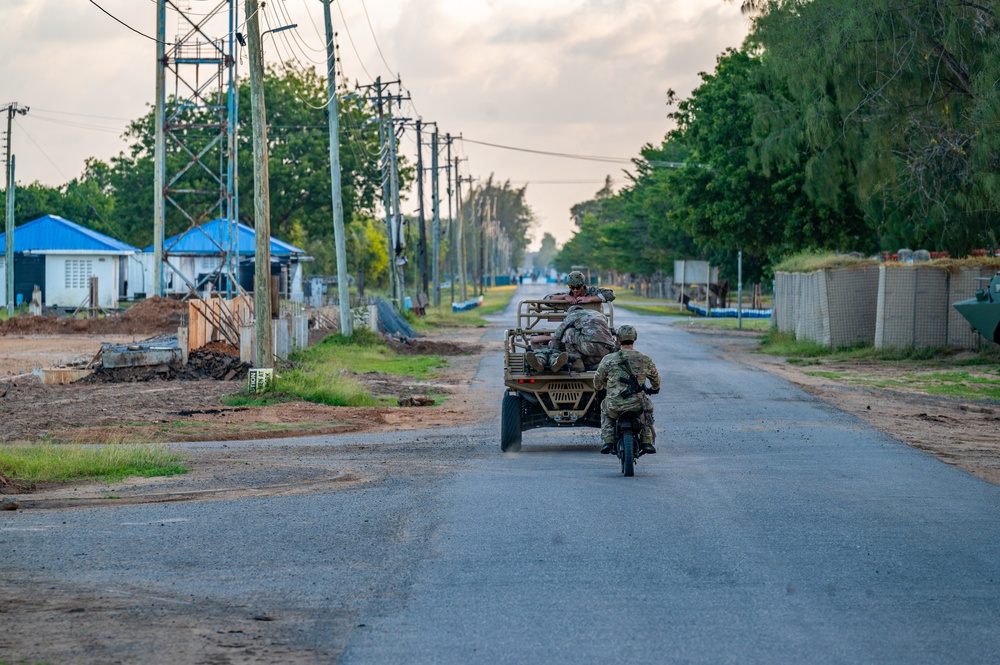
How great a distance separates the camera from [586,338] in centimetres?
1430

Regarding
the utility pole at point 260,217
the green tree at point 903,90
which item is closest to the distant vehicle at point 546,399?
the utility pole at point 260,217

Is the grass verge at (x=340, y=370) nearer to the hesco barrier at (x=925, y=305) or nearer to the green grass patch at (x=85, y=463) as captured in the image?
the green grass patch at (x=85, y=463)

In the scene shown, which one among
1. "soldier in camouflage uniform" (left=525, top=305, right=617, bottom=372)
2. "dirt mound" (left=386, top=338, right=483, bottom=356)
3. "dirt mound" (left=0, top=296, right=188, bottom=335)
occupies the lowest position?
"dirt mound" (left=386, top=338, right=483, bottom=356)

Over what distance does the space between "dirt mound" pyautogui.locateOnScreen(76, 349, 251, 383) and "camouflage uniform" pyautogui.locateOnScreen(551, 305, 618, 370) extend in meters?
10.6

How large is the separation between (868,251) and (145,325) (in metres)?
23.6

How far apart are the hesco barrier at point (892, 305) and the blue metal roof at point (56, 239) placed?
3833cm

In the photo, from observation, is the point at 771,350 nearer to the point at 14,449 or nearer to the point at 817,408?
the point at 817,408

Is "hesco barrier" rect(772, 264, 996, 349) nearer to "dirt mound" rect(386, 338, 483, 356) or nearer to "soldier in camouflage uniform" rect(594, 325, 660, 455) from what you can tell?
"dirt mound" rect(386, 338, 483, 356)

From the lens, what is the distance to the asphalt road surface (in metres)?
6.37

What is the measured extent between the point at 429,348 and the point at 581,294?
2163 cm

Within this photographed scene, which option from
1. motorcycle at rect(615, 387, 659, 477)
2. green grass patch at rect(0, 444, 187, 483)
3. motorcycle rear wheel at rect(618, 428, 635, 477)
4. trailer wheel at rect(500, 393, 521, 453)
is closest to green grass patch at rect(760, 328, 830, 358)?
trailer wheel at rect(500, 393, 521, 453)

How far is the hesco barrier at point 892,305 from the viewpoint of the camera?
29.5 metres

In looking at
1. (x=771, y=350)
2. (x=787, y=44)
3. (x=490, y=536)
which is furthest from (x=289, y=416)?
(x=771, y=350)

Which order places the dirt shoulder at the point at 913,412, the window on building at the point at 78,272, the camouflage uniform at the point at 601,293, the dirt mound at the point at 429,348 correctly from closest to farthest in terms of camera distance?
Answer: the dirt shoulder at the point at 913,412 < the camouflage uniform at the point at 601,293 < the dirt mound at the point at 429,348 < the window on building at the point at 78,272
